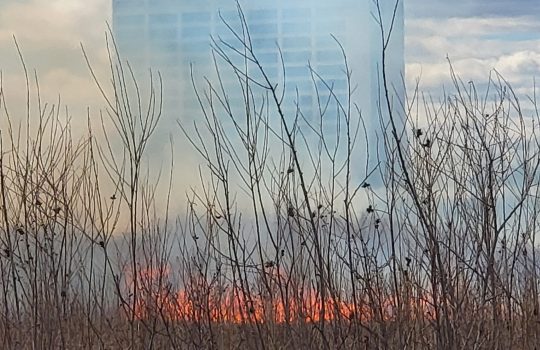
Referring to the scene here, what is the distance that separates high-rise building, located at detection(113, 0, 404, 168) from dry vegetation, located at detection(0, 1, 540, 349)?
44 cm

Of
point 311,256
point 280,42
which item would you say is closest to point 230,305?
point 311,256

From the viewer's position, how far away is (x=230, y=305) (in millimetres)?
3229

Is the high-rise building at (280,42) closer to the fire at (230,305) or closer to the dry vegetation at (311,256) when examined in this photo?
the dry vegetation at (311,256)

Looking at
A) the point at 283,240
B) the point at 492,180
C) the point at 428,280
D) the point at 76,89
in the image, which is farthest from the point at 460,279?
the point at 76,89

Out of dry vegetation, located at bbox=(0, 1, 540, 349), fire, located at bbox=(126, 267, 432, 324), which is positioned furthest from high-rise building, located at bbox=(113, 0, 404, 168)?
fire, located at bbox=(126, 267, 432, 324)

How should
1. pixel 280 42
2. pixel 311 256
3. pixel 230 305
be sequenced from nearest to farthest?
1. pixel 311 256
2. pixel 230 305
3. pixel 280 42

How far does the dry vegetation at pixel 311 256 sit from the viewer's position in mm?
2893

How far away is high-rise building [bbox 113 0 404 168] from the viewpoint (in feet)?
12.2

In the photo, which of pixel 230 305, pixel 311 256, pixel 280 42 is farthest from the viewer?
pixel 280 42

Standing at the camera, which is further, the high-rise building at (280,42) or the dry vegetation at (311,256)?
the high-rise building at (280,42)

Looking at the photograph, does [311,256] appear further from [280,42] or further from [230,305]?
[280,42]

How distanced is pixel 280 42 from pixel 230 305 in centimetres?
124

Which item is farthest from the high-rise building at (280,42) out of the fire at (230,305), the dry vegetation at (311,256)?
the fire at (230,305)

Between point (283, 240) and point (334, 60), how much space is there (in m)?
1.08
